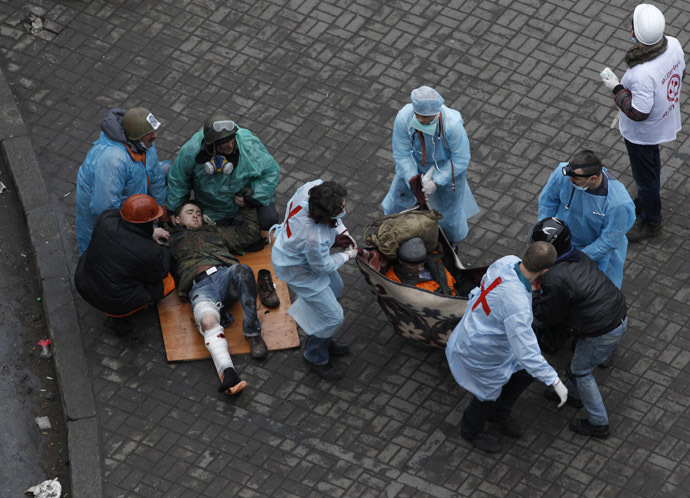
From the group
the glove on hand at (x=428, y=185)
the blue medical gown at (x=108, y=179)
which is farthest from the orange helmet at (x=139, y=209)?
the glove on hand at (x=428, y=185)

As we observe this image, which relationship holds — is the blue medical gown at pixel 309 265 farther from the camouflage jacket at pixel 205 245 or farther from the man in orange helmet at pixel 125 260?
the man in orange helmet at pixel 125 260

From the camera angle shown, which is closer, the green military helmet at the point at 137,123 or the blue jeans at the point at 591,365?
the blue jeans at the point at 591,365

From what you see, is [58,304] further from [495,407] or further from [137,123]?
[495,407]

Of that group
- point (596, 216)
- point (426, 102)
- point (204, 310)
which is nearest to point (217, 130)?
point (204, 310)

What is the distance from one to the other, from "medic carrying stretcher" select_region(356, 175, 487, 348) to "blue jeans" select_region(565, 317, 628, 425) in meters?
0.94

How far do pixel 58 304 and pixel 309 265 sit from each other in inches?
97.1

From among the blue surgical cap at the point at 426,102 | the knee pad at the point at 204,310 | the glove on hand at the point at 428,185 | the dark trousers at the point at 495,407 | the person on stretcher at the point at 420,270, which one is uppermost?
the blue surgical cap at the point at 426,102

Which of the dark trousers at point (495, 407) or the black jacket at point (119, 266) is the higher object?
the black jacket at point (119, 266)

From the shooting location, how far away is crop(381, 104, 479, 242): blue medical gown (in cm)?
909

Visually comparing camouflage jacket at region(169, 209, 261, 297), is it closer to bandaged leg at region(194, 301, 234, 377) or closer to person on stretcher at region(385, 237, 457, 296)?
bandaged leg at region(194, 301, 234, 377)

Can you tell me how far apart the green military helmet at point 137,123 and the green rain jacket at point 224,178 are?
54cm

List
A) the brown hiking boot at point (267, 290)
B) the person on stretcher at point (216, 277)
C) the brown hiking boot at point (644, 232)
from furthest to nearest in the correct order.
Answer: the brown hiking boot at point (644, 232) → the brown hiking boot at point (267, 290) → the person on stretcher at point (216, 277)

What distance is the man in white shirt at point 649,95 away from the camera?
9227 millimetres

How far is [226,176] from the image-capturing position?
9555mm
